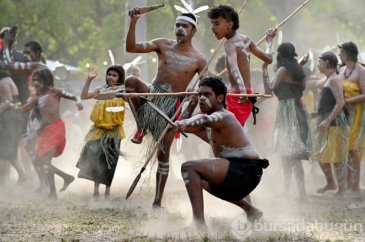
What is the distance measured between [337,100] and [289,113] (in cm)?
56

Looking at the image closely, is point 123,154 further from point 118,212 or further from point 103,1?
point 103,1

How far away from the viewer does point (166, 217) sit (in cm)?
847

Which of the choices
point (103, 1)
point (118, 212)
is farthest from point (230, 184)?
point (103, 1)

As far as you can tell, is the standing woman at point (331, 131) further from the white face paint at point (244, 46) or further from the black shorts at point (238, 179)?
the black shorts at point (238, 179)

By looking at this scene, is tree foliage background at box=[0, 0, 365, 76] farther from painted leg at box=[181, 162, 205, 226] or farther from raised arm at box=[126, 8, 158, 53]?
→ painted leg at box=[181, 162, 205, 226]

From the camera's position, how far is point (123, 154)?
1037 centimetres

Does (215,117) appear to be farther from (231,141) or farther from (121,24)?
(121,24)

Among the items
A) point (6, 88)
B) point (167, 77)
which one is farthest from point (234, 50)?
point (6, 88)

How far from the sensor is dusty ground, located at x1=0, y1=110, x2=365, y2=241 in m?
7.26

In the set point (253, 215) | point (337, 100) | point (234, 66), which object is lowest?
point (253, 215)

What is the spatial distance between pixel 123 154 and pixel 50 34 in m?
17.4

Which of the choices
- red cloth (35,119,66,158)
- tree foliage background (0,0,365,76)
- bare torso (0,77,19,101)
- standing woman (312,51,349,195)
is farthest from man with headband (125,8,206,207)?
tree foliage background (0,0,365,76)

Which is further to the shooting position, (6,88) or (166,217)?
(6,88)

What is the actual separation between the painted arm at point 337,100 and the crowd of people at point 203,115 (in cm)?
1
